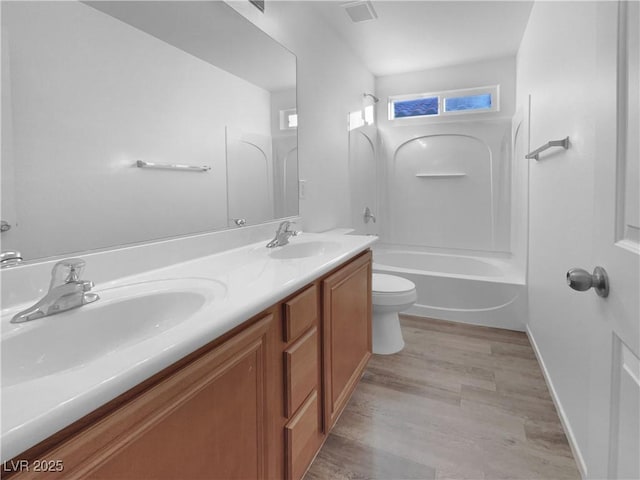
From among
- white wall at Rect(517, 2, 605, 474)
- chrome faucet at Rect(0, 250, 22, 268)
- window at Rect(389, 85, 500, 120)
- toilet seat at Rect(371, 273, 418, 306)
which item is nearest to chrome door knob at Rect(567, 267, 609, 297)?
white wall at Rect(517, 2, 605, 474)

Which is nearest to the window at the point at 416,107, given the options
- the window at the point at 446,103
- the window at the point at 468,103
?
the window at the point at 446,103

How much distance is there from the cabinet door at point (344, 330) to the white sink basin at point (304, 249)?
0.19 metres

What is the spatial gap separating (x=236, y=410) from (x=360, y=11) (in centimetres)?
266

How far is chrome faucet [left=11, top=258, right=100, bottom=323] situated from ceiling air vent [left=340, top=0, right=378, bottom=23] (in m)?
2.44

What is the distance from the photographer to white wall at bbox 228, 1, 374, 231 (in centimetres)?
223

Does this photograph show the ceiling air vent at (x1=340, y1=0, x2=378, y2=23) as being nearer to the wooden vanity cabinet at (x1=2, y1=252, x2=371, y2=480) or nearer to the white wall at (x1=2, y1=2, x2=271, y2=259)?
the white wall at (x1=2, y1=2, x2=271, y2=259)

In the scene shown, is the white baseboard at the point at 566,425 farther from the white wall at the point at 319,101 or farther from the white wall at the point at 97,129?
the white wall at the point at 97,129

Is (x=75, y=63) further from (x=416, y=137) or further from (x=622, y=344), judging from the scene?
(x=416, y=137)

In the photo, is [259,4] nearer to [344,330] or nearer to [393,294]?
[344,330]

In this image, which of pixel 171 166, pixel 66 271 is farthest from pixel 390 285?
pixel 66 271

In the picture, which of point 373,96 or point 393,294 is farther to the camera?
point 373,96

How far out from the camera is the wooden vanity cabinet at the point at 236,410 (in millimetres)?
561

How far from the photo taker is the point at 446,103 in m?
3.86

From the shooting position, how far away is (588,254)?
4.47 ft
